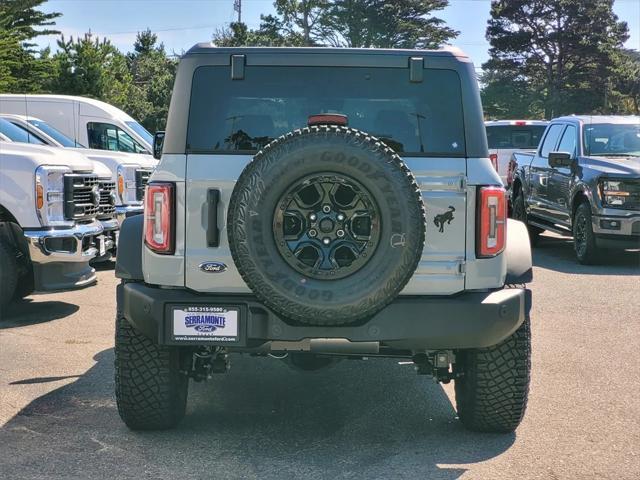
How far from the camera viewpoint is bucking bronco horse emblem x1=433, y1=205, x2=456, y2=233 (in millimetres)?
4062

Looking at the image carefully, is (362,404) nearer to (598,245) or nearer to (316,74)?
(316,74)

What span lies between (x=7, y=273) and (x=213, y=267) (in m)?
3.95

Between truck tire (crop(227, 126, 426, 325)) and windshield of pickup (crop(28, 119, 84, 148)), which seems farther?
windshield of pickup (crop(28, 119, 84, 148))

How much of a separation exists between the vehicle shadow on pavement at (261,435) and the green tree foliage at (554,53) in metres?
60.4

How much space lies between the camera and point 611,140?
11.5 m

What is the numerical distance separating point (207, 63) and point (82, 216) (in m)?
4.24

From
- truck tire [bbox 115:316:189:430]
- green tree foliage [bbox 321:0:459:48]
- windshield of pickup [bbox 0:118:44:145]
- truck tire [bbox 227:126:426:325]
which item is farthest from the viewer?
green tree foliage [bbox 321:0:459:48]

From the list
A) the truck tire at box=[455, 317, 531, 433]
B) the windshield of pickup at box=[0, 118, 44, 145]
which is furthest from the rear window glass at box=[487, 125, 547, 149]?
the truck tire at box=[455, 317, 531, 433]

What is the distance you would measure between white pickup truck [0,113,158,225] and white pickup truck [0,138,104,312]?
2.88m

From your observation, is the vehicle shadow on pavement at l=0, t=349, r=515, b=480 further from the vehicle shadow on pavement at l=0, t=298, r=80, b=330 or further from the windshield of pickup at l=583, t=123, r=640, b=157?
the windshield of pickup at l=583, t=123, r=640, b=157

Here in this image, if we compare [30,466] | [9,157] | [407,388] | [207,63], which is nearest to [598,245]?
[407,388]

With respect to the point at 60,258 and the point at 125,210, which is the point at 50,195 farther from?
the point at 125,210

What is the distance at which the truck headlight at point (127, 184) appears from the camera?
10945mm

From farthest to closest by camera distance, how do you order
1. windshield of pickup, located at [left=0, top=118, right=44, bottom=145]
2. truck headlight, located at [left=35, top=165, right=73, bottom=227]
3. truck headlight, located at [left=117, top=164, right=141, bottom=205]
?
truck headlight, located at [left=117, top=164, right=141, bottom=205] < windshield of pickup, located at [left=0, top=118, right=44, bottom=145] < truck headlight, located at [left=35, top=165, right=73, bottom=227]
